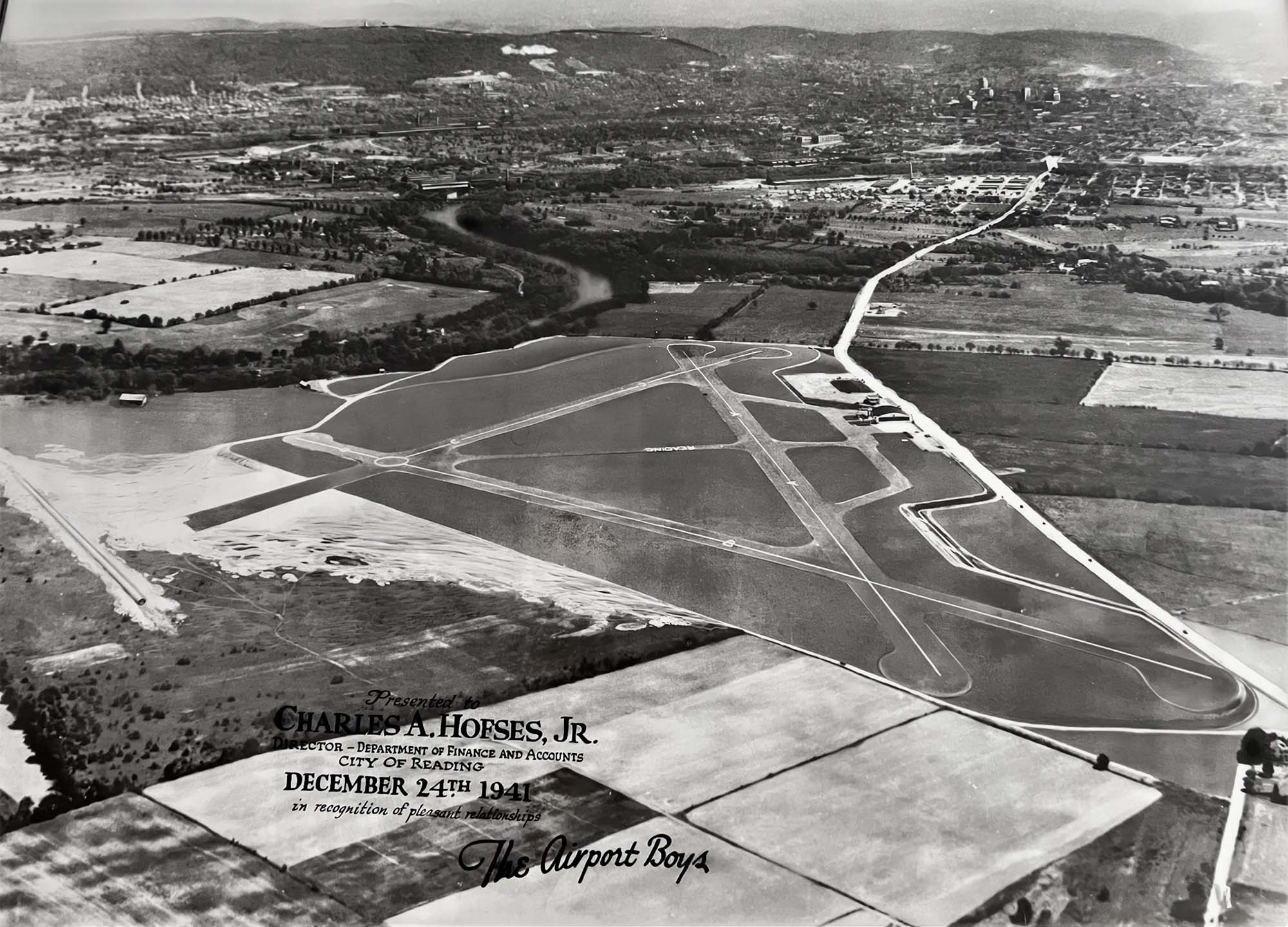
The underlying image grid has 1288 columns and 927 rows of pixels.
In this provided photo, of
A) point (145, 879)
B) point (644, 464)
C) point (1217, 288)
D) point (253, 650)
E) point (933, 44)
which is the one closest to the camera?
point (145, 879)

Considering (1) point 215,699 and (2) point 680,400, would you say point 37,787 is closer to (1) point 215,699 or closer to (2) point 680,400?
(1) point 215,699

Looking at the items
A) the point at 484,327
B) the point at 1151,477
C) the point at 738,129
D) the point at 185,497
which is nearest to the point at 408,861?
the point at 185,497

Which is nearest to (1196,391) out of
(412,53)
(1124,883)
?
(1124,883)

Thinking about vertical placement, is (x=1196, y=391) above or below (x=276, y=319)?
below

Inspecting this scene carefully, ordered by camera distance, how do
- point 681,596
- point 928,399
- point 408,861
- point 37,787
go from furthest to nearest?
point 928,399, point 681,596, point 37,787, point 408,861

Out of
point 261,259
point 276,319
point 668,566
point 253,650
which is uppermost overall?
point 261,259

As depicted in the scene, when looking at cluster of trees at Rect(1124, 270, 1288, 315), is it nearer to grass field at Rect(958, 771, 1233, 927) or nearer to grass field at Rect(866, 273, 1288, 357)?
grass field at Rect(866, 273, 1288, 357)

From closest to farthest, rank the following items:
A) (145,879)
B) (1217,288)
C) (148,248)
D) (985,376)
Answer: (145,879) < (1217,288) < (985,376) < (148,248)

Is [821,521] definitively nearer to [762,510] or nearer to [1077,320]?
[762,510]
